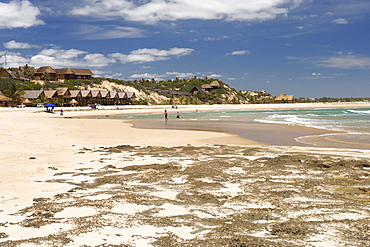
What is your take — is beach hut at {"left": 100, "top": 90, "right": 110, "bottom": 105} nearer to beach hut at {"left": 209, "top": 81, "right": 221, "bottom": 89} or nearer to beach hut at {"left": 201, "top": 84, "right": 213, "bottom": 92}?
beach hut at {"left": 201, "top": 84, "right": 213, "bottom": 92}

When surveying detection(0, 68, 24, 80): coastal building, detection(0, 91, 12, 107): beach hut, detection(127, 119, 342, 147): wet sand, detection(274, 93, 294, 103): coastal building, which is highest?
detection(0, 68, 24, 80): coastal building

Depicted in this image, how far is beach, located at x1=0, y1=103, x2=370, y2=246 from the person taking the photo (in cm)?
500

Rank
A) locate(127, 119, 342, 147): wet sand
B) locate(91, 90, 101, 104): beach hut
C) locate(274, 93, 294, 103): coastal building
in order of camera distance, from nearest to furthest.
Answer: locate(127, 119, 342, 147): wet sand, locate(91, 90, 101, 104): beach hut, locate(274, 93, 294, 103): coastal building

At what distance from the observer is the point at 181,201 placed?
271 inches

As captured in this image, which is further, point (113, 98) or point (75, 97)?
point (113, 98)

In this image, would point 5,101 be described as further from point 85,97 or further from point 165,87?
point 165,87

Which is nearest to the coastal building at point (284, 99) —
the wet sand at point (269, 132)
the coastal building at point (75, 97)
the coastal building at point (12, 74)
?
the coastal building at point (75, 97)

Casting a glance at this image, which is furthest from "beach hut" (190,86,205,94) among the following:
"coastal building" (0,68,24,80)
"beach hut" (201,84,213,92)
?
"coastal building" (0,68,24,80)

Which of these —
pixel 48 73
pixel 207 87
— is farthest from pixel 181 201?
pixel 207 87

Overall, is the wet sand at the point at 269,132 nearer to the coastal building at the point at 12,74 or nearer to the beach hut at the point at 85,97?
the beach hut at the point at 85,97

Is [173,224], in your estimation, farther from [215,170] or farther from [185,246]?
[215,170]

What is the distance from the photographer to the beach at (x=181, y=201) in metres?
5.00

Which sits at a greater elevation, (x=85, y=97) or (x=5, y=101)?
(x=85, y=97)

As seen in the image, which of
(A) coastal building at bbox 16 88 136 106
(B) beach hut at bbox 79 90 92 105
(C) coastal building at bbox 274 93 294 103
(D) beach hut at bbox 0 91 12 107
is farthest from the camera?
(C) coastal building at bbox 274 93 294 103
